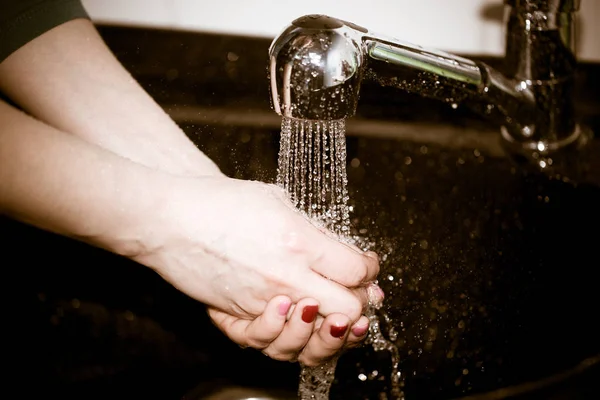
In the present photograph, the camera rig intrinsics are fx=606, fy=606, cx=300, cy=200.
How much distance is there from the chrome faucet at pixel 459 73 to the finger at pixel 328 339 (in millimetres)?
150

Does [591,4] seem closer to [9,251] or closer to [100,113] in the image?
[100,113]

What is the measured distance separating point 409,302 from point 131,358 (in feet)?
0.88

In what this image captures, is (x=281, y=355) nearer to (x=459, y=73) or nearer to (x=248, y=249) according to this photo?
(x=248, y=249)

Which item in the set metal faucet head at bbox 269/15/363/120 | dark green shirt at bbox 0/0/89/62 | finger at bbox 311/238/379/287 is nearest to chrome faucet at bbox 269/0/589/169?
metal faucet head at bbox 269/15/363/120

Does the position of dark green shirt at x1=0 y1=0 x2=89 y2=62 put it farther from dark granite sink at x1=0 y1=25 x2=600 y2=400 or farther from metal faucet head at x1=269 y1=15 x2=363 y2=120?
metal faucet head at x1=269 y1=15 x2=363 y2=120

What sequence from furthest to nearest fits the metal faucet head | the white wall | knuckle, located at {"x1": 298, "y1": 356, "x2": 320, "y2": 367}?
the white wall
knuckle, located at {"x1": 298, "y1": 356, "x2": 320, "y2": 367}
the metal faucet head

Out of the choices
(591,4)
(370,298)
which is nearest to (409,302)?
(370,298)

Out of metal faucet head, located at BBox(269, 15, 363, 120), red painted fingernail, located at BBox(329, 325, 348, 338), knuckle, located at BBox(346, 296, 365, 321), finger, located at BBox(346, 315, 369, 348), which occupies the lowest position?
finger, located at BBox(346, 315, 369, 348)

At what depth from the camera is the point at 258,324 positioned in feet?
1.49

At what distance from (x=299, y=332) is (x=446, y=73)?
218 millimetres

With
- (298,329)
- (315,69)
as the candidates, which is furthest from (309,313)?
(315,69)

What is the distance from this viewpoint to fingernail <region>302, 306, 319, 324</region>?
434mm

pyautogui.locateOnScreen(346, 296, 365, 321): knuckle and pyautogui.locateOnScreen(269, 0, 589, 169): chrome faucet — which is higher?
pyautogui.locateOnScreen(269, 0, 589, 169): chrome faucet

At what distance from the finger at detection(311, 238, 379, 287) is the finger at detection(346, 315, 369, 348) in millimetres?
28
